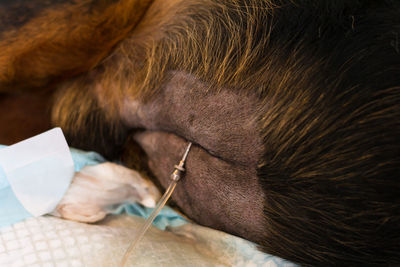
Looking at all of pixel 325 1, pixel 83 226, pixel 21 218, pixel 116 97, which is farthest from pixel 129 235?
pixel 325 1

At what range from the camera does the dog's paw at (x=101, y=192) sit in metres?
0.69

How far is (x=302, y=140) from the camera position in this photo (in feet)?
1.75

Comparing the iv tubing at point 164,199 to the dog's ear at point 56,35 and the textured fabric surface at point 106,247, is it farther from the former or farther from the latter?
the dog's ear at point 56,35

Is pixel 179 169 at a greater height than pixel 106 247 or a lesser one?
greater

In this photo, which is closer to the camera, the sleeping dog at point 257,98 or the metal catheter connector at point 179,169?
the sleeping dog at point 257,98

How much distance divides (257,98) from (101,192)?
35cm

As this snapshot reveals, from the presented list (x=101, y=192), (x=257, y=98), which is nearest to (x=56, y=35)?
(x=101, y=192)

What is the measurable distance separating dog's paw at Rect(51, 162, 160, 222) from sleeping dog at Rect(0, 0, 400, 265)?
5 centimetres

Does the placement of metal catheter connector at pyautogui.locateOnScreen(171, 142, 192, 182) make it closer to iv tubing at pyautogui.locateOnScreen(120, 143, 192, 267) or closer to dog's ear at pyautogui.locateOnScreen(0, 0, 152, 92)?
iv tubing at pyautogui.locateOnScreen(120, 143, 192, 267)

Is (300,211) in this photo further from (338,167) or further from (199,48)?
(199,48)

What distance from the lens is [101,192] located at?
72 cm

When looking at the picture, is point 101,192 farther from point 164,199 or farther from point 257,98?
point 257,98

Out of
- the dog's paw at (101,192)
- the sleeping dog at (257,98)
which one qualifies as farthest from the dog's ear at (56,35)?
the dog's paw at (101,192)

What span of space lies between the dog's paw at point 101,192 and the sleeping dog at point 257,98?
49mm
